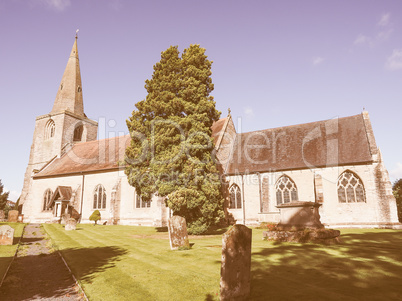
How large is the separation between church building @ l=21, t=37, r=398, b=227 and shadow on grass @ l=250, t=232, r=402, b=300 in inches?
508

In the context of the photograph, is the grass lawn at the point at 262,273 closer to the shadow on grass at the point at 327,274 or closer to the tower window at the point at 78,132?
the shadow on grass at the point at 327,274

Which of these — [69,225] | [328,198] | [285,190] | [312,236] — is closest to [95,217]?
[69,225]

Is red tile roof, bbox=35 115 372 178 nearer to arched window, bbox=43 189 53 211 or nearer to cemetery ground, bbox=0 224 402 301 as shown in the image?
arched window, bbox=43 189 53 211

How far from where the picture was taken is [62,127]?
126 ft

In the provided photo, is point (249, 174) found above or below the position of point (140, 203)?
above

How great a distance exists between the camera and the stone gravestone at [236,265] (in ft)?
19.4

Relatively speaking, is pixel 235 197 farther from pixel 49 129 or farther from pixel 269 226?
pixel 49 129

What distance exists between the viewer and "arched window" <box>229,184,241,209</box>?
2736 cm

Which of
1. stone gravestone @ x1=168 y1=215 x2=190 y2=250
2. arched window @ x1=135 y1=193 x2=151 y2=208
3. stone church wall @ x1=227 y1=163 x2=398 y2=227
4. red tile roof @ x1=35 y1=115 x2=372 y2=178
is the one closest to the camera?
stone gravestone @ x1=168 y1=215 x2=190 y2=250

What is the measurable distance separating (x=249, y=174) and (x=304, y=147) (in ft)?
21.5

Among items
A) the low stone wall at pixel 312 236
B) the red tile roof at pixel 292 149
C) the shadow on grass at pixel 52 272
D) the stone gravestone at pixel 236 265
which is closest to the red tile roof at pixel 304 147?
the red tile roof at pixel 292 149

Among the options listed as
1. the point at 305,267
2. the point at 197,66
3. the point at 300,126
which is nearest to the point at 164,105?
the point at 197,66

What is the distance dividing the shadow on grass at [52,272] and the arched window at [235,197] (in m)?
16.6

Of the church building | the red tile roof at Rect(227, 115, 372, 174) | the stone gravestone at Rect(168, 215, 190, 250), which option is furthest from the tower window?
the stone gravestone at Rect(168, 215, 190, 250)
